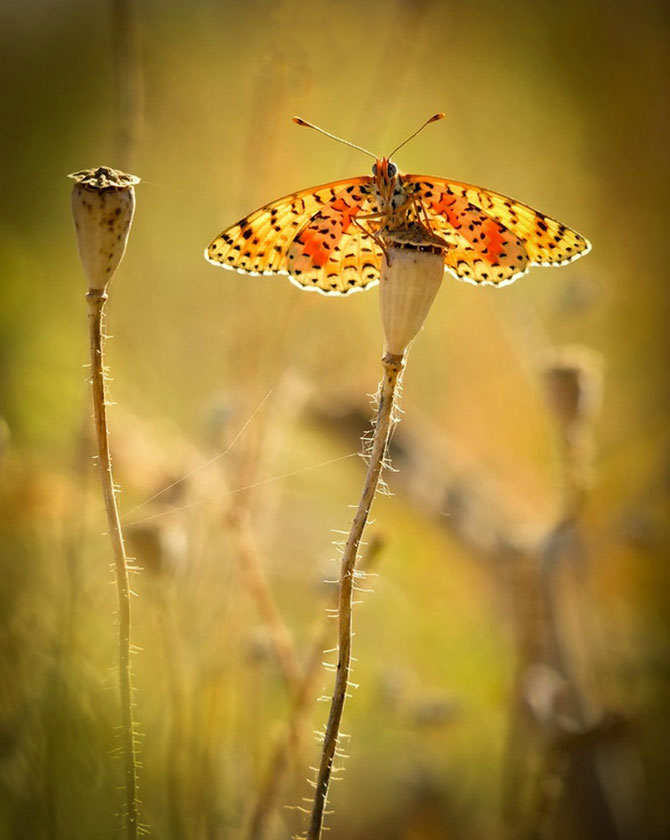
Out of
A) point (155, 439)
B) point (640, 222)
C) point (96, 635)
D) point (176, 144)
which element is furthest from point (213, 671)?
point (640, 222)

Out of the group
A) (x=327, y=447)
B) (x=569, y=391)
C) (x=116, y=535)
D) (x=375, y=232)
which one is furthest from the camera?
(x=327, y=447)

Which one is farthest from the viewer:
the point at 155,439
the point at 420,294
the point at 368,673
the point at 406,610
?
the point at 406,610

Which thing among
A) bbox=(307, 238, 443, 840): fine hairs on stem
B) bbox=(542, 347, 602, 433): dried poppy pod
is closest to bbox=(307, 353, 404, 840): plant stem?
bbox=(307, 238, 443, 840): fine hairs on stem

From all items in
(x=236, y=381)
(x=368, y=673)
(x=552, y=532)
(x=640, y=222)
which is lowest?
(x=368, y=673)

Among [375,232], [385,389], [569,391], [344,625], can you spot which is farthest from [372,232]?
[569,391]

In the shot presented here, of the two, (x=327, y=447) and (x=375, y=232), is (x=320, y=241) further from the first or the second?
(x=327, y=447)

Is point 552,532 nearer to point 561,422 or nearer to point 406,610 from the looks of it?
point 561,422

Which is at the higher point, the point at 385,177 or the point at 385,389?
the point at 385,177
